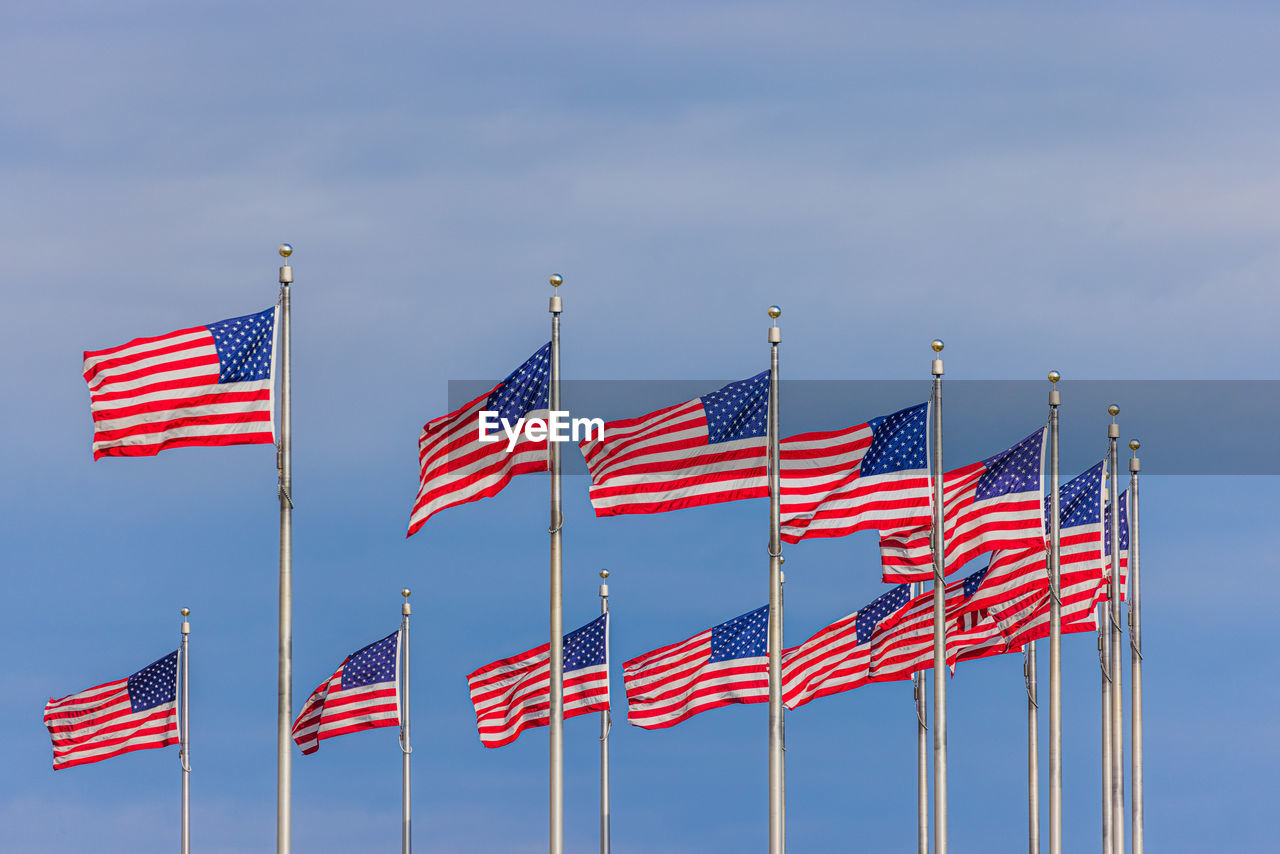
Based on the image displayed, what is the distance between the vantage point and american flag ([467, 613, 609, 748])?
49969mm

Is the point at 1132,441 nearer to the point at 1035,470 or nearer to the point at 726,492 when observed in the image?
the point at 1035,470

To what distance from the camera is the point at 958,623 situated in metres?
47.9

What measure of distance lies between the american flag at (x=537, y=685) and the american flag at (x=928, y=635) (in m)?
6.44

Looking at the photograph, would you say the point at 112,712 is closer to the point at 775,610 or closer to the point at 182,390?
the point at 182,390

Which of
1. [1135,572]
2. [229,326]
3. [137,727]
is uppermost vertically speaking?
[229,326]

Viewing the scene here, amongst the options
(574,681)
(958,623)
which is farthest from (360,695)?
(958,623)

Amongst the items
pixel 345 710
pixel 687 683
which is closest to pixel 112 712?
pixel 345 710

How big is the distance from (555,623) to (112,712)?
63.8ft

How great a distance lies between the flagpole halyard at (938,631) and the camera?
41.3m

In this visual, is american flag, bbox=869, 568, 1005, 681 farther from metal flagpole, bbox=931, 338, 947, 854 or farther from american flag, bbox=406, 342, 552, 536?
american flag, bbox=406, 342, 552, 536

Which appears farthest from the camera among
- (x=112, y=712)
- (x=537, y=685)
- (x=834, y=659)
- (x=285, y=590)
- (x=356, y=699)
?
(x=112, y=712)

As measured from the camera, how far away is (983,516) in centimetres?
4334

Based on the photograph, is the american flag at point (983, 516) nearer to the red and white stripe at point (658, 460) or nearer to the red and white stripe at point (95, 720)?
the red and white stripe at point (658, 460)

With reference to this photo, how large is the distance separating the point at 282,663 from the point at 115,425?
4682 mm
